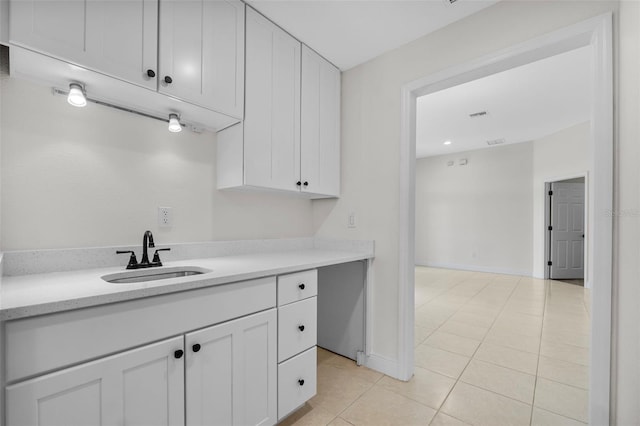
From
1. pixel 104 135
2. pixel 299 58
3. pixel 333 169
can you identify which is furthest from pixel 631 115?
pixel 104 135

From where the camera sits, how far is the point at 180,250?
5.69ft

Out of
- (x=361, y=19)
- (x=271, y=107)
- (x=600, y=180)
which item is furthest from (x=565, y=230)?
(x=271, y=107)

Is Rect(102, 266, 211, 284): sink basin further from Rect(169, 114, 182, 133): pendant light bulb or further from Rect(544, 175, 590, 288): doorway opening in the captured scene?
Rect(544, 175, 590, 288): doorway opening

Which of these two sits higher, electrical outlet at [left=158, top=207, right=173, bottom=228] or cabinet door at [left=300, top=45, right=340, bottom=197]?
cabinet door at [left=300, top=45, right=340, bottom=197]

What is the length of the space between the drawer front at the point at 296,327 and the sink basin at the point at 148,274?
1.58 feet

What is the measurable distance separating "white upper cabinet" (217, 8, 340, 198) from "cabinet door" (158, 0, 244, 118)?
0.32 feet

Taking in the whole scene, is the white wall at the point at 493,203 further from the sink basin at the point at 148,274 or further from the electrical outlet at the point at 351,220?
the sink basin at the point at 148,274

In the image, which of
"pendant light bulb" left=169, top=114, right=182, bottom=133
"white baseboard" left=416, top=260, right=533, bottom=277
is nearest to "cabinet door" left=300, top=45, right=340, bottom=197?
"pendant light bulb" left=169, top=114, right=182, bottom=133

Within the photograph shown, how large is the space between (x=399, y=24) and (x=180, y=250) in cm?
208

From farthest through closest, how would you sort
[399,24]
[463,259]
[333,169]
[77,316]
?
[463,259] → [333,169] → [399,24] → [77,316]

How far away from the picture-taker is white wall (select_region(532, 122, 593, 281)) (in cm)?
471

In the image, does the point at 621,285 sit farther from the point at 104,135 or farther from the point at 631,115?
the point at 104,135

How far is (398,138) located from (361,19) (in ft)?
2.72

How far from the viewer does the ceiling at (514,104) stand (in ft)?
9.86
